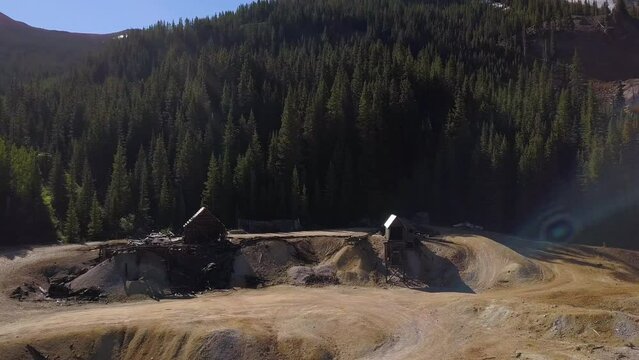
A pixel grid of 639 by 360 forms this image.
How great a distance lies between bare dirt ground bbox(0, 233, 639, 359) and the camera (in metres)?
31.5

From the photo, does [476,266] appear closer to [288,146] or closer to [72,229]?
[288,146]

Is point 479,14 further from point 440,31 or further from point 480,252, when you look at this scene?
point 480,252

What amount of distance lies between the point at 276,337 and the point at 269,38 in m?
113

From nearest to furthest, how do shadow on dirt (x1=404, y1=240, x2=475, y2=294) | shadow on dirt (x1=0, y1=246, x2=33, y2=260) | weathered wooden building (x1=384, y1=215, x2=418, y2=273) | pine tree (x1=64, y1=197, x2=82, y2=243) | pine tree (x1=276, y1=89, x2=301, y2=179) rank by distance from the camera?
shadow on dirt (x1=404, y1=240, x2=475, y2=294)
weathered wooden building (x1=384, y1=215, x2=418, y2=273)
shadow on dirt (x1=0, y1=246, x2=33, y2=260)
pine tree (x1=64, y1=197, x2=82, y2=243)
pine tree (x1=276, y1=89, x2=301, y2=179)

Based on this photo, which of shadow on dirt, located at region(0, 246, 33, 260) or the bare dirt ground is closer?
the bare dirt ground

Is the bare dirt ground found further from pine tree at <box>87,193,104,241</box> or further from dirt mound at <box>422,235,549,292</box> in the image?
pine tree at <box>87,193,104,241</box>

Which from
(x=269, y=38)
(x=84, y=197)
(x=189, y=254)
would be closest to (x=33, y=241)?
(x=84, y=197)

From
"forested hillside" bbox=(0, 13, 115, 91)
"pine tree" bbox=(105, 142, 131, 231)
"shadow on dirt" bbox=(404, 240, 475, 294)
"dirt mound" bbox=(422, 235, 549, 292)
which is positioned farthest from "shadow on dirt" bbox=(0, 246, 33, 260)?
"forested hillside" bbox=(0, 13, 115, 91)

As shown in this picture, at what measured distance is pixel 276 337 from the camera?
3372cm

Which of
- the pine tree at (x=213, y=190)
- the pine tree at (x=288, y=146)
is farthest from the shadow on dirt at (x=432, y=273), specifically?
the pine tree at (x=213, y=190)

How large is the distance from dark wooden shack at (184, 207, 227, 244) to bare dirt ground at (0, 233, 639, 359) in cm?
725

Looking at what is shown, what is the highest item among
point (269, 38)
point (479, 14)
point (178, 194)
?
point (479, 14)

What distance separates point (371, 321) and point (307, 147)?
1481 inches

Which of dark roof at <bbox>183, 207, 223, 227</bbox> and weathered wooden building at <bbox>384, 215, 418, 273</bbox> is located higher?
dark roof at <bbox>183, 207, 223, 227</bbox>
